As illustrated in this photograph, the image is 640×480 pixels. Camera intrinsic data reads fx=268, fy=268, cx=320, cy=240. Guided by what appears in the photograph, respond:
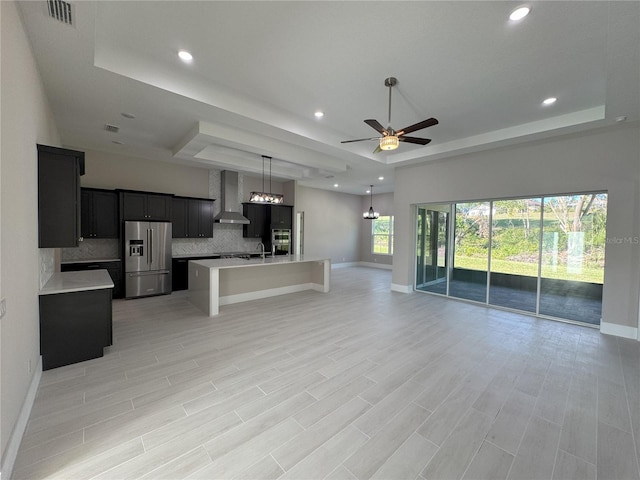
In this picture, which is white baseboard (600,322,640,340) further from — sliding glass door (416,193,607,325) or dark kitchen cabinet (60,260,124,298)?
dark kitchen cabinet (60,260,124,298)

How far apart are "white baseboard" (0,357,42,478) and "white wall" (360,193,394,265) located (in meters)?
10.3

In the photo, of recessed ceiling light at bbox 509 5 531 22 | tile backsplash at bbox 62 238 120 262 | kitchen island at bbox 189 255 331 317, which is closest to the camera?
recessed ceiling light at bbox 509 5 531 22

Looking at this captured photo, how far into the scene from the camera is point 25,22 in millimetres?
2219

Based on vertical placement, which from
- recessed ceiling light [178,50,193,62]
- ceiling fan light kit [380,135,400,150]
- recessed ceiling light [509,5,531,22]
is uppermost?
recessed ceiling light [178,50,193,62]

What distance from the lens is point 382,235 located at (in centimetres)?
1158

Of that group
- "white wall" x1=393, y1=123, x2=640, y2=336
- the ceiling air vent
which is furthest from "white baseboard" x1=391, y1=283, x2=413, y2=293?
the ceiling air vent

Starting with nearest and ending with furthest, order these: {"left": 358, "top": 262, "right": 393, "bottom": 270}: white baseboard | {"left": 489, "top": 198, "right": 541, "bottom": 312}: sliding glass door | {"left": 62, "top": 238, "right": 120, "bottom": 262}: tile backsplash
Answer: {"left": 489, "top": 198, "right": 541, "bottom": 312}: sliding glass door
{"left": 62, "top": 238, "right": 120, "bottom": 262}: tile backsplash
{"left": 358, "top": 262, "right": 393, "bottom": 270}: white baseboard

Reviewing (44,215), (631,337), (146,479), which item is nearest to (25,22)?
(44,215)

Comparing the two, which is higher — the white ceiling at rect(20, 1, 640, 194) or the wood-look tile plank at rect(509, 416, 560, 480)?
the white ceiling at rect(20, 1, 640, 194)

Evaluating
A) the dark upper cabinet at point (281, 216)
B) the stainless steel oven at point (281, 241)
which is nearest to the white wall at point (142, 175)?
the dark upper cabinet at point (281, 216)

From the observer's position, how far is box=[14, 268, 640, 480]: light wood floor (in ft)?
5.73

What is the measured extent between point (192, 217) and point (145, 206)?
107 cm

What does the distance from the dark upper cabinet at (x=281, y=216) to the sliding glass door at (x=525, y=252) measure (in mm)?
4119

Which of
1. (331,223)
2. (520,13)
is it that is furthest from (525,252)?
(331,223)
